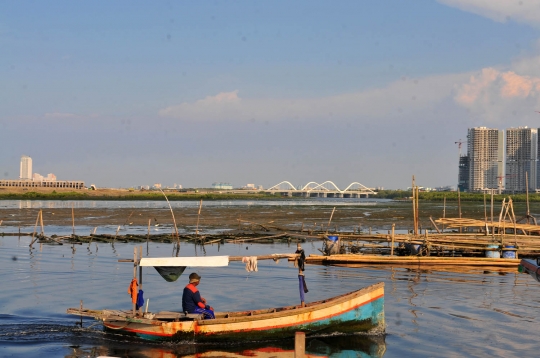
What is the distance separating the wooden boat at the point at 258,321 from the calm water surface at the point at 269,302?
12.3 inches

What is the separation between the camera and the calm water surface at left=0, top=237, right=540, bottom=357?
15352 mm

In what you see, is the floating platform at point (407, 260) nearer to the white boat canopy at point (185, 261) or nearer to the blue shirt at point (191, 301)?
the white boat canopy at point (185, 261)

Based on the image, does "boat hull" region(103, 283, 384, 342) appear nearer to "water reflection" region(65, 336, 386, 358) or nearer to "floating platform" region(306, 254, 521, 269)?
"water reflection" region(65, 336, 386, 358)

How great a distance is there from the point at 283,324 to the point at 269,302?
19.3 ft

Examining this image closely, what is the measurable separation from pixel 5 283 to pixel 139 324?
1163 centimetres

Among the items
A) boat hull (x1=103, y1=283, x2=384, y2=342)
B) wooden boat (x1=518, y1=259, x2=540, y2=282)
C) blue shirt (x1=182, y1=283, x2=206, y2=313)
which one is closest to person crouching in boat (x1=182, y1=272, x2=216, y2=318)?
blue shirt (x1=182, y1=283, x2=206, y2=313)

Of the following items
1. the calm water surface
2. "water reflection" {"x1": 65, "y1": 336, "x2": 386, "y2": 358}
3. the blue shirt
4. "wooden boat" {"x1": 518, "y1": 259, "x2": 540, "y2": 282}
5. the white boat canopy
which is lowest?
"water reflection" {"x1": 65, "y1": 336, "x2": 386, "y2": 358}

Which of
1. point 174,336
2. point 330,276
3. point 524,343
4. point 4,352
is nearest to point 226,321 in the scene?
point 174,336

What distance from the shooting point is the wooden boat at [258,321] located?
15.3 metres

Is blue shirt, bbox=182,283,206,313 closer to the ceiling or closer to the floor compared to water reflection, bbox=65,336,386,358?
closer to the ceiling

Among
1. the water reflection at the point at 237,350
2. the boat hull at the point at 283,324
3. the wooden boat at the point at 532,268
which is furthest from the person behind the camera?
the boat hull at the point at 283,324

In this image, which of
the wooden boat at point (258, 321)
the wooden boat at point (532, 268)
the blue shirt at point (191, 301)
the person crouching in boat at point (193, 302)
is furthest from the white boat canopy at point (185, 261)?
the wooden boat at point (532, 268)

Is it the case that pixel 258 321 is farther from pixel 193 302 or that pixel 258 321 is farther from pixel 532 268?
pixel 532 268

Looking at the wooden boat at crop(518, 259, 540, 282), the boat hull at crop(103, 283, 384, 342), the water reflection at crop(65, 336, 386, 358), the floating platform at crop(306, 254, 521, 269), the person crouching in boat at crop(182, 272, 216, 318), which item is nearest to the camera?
the wooden boat at crop(518, 259, 540, 282)
